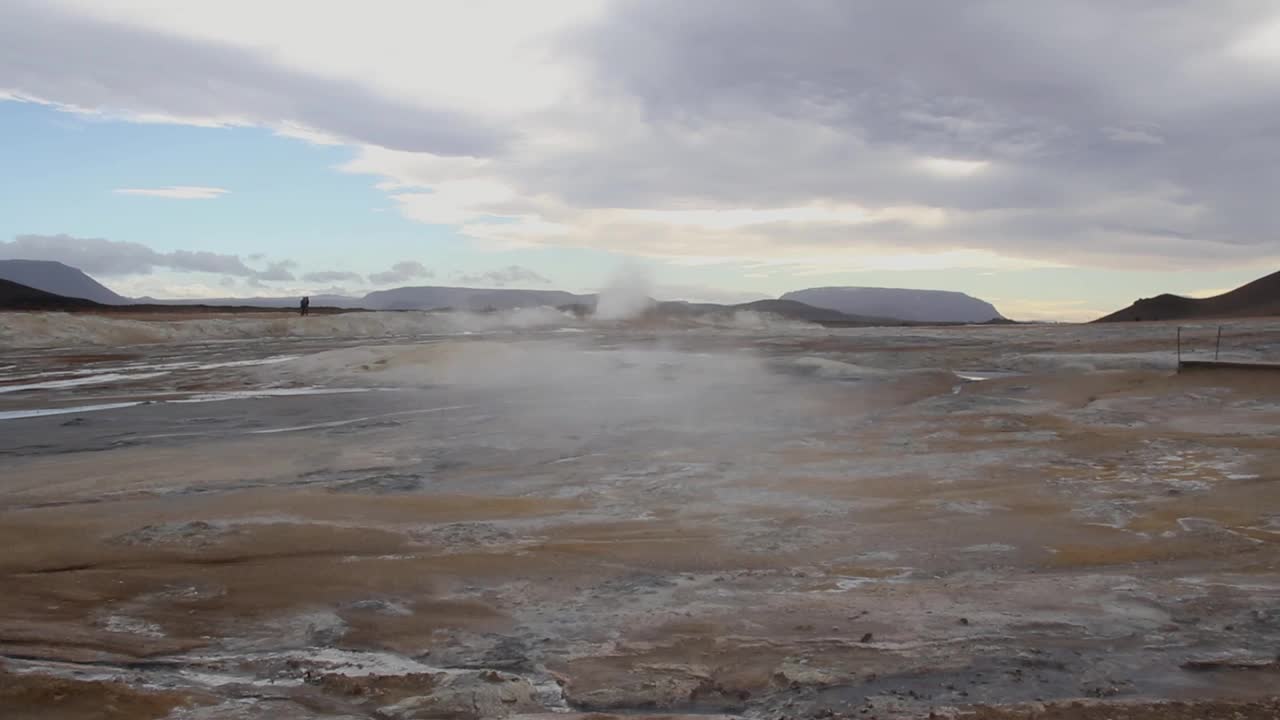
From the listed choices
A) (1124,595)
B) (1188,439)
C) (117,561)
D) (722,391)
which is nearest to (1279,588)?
(1124,595)

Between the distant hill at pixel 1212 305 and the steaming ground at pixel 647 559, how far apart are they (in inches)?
2957

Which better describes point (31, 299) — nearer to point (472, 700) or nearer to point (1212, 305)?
point (472, 700)

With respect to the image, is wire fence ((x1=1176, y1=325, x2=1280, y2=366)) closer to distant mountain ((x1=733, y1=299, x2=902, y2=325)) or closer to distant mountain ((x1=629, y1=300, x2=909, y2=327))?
distant mountain ((x1=629, y1=300, x2=909, y2=327))

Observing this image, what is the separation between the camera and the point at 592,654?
170 inches

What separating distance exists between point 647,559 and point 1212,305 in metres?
97.2

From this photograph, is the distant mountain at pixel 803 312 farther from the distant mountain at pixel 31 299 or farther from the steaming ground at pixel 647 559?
the steaming ground at pixel 647 559

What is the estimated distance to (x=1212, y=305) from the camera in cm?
8650

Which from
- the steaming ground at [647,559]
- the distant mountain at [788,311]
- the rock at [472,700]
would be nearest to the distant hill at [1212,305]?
the distant mountain at [788,311]

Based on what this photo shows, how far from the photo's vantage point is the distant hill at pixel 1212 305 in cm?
7938

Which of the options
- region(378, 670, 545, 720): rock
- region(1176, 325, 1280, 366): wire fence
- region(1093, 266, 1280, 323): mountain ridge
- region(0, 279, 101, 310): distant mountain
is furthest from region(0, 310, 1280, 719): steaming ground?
region(0, 279, 101, 310): distant mountain

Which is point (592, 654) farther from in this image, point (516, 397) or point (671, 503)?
point (516, 397)

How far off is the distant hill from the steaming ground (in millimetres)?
75117

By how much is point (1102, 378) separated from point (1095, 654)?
45.9 feet

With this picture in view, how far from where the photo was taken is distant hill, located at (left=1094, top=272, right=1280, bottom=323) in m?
79.4
